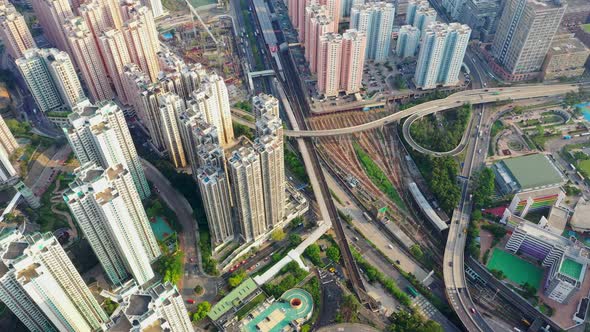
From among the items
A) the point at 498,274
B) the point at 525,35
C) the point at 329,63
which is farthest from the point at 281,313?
the point at 525,35

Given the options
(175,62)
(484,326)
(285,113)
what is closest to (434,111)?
(285,113)

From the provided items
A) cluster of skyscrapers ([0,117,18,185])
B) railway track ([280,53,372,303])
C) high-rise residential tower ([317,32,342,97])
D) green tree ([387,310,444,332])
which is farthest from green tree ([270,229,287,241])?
cluster of skyscrapers ([0,117,18,185])

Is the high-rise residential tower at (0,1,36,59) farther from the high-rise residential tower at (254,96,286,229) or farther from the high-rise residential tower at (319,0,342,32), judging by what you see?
the high-rise residential tower at (319,0,342,32)

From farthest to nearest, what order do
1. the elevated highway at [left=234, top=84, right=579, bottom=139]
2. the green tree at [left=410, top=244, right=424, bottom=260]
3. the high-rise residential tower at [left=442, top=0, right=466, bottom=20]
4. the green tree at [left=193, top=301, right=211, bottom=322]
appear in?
the high-rise residential tower at [left=442, top=0, right=466, bottom=20] → the elevated highway at [left=234, top=84, right=579, bottom=139] → the green tree at [left=410, top=244, right=424, bottom=260] → the green tree at [left=193, top=301, right=211, bottom=322]

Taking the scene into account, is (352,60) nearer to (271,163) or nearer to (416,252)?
(271,163)

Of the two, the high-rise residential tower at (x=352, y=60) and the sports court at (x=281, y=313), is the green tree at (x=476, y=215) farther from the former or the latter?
the high-rise residential tower at (x=352, y=60)
